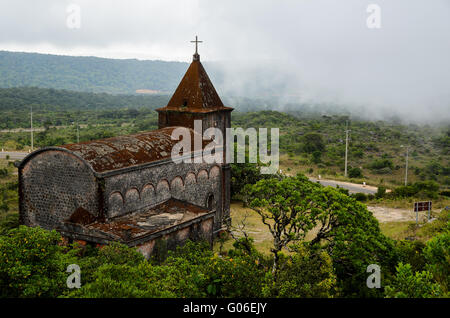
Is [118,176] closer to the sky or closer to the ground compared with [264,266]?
closer to the sky

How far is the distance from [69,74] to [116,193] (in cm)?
17356

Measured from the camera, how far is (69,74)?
17500 cm

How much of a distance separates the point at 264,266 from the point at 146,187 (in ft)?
19.7

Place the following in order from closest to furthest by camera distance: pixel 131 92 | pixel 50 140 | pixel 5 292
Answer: pixel 5 292 → pixel 50 140 → pixel 131 92

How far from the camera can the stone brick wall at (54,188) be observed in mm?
15094

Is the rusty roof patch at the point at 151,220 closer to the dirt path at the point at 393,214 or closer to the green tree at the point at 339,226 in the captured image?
the green tree at the point at 339,226

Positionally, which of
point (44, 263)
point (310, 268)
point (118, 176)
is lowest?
point (310, 268)

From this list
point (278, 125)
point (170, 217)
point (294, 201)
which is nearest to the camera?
point (294, 201)

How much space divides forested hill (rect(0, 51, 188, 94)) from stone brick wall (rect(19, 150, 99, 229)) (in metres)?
156

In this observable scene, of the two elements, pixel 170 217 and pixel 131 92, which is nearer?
pixel 170 217

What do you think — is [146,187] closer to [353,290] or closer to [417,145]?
[353,290]

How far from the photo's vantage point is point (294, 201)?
13344mm

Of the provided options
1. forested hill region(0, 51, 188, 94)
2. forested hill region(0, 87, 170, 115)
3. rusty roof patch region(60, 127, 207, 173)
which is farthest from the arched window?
forested hill region(0, 51, 188, 94)

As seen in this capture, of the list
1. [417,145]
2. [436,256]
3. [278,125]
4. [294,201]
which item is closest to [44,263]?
[294,201]
